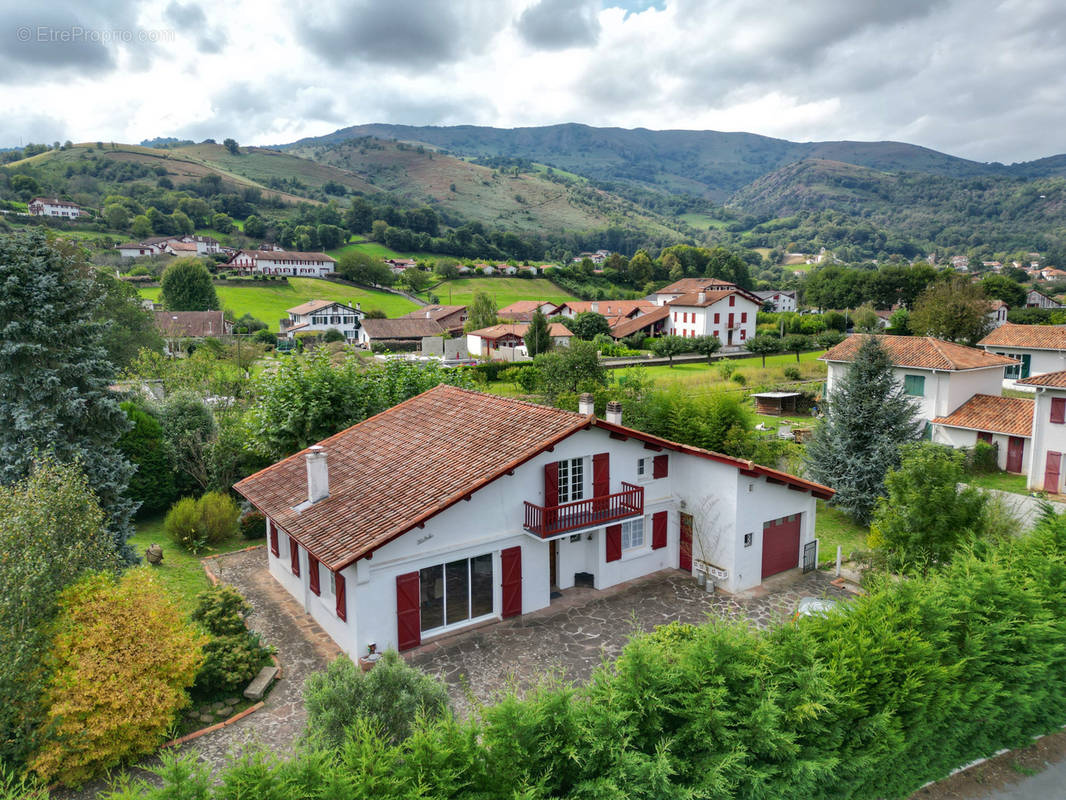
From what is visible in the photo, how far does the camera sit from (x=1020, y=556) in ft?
38.0

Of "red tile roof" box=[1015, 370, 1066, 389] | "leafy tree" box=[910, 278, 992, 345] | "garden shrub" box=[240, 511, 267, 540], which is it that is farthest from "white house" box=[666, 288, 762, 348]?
"garden shrub" box=[240, 511, 267, 540]

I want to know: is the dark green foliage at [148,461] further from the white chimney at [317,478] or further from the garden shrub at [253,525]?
the white chimney at [317,478]

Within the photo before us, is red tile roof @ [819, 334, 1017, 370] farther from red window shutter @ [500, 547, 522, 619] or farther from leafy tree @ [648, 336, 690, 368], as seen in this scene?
leafy tree @ [648, 336, 690, 368]

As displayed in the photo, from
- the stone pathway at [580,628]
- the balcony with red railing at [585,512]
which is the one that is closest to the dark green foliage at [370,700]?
the stone pathway at [580,628]

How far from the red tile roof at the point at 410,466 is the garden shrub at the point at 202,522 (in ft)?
11.3

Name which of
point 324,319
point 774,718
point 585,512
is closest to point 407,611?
point 585,512

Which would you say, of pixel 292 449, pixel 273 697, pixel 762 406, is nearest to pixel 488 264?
pixel 762 406

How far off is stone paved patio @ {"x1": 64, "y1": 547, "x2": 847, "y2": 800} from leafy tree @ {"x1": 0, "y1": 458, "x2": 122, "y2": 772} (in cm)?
143

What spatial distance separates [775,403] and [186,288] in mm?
72036

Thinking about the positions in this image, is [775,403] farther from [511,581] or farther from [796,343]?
[511,581]

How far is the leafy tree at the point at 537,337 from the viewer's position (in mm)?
63531

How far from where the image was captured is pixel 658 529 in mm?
18594

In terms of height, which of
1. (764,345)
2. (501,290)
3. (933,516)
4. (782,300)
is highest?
(501,290)

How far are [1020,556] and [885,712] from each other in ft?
17.9
